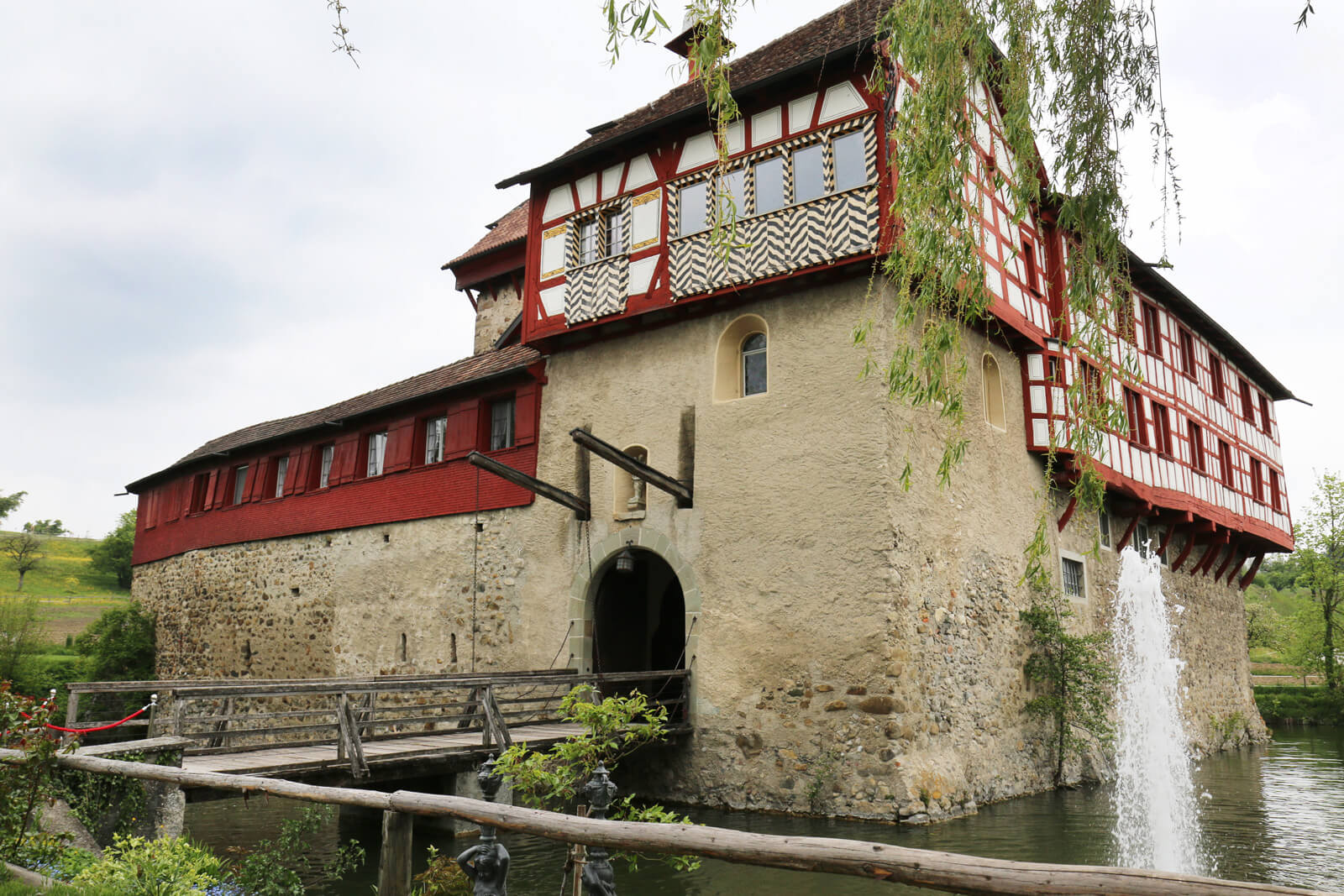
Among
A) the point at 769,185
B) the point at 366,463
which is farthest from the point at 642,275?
the point at 366,463

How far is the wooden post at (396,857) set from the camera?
12.4 ft

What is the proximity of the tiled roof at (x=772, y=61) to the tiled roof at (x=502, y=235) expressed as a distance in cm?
591

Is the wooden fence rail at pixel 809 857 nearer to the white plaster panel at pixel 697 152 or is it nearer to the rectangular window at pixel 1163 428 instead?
the white plaster panel at pixel 697 152

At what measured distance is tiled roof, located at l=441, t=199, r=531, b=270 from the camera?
65.1 feet

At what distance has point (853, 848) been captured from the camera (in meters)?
2.77

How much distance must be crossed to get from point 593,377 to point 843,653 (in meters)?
5.11

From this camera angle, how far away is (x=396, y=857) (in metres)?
3.82

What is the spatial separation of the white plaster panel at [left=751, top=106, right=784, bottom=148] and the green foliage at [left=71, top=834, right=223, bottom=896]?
9.02m

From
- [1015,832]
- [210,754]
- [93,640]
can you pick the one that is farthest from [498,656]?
[93,640]

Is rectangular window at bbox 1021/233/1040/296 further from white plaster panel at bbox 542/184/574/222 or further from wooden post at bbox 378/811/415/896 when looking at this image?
wooden post at bbox 378/811/415/896

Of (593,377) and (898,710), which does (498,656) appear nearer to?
(593,377)

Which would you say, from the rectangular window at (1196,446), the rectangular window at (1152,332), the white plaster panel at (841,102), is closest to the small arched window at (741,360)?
the white plaster panel at (841,102)

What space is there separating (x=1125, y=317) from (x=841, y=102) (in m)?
4.63

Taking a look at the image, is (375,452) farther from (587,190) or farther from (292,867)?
(292,867)
